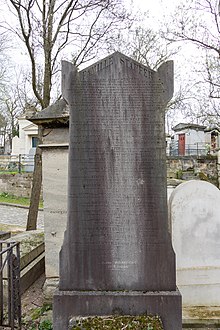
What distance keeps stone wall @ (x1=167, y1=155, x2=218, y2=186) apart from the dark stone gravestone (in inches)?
621

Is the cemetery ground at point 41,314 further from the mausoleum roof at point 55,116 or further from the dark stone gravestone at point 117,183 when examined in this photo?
the mausoleum roof at point 55,116

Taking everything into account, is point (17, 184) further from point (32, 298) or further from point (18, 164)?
point (32, 298)

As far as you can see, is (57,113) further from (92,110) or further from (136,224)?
(136,224)

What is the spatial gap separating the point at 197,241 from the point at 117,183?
68.8 inches

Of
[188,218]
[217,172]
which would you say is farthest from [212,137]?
[188,218]

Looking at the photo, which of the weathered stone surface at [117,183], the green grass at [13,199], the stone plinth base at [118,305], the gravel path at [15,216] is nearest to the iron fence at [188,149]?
the green grass at [13,199]

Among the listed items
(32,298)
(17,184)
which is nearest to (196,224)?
(32,298)

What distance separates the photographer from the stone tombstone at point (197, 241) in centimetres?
408

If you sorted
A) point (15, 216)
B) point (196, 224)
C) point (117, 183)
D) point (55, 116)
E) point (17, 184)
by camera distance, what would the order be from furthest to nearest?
point (17, 184)
point (15, 216)
point (55, 116)
point (196, 224)
point (117, 183)

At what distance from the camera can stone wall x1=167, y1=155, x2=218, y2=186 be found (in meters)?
18.5

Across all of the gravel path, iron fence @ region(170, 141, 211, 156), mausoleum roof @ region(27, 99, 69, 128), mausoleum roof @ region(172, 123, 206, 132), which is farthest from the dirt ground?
mausoleum roof @ region(172, 123, 206, 132)

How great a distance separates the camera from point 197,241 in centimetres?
412

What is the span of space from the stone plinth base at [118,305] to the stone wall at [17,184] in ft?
56.4

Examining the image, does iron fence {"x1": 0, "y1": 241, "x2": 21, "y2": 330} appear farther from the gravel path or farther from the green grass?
the green grass
